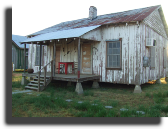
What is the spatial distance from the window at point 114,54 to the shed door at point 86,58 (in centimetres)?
133

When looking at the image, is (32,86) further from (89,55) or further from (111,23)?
(111,23)

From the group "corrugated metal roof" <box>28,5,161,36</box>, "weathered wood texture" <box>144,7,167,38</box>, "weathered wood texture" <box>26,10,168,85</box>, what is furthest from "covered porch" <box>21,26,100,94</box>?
"weathered wood texture" <box>144,7,167,38</box>

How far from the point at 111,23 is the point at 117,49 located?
149 centimetres

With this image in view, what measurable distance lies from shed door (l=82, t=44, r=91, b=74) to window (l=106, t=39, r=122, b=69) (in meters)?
1.33

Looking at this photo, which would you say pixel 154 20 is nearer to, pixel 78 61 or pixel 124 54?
pixel 124 54

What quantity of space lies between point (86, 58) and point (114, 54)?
1953mm

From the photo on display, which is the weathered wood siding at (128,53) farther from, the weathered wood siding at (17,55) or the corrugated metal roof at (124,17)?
the weathered wood siding at (17,55)

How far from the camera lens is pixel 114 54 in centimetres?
956

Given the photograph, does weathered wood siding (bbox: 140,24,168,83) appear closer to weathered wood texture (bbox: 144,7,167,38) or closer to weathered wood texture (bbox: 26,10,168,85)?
weathered wood texture (bbox: 26,10,168,85)

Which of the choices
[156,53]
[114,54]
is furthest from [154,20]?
[114,54]

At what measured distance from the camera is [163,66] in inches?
526

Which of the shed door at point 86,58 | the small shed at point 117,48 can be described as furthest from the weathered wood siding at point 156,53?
the shed door at point 86,58
